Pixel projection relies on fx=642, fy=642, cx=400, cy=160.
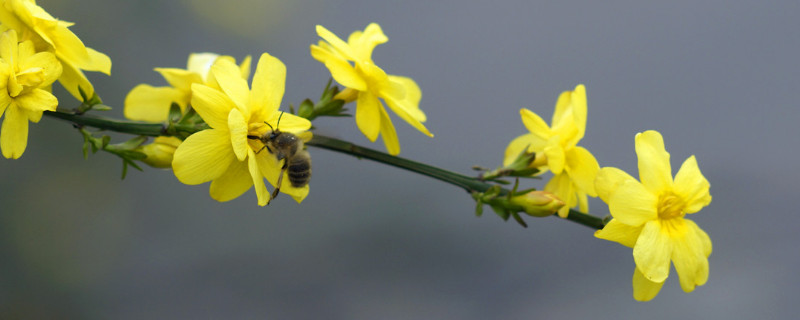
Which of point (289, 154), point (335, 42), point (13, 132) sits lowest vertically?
point (13, 132)

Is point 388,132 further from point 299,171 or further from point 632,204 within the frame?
point 632,204

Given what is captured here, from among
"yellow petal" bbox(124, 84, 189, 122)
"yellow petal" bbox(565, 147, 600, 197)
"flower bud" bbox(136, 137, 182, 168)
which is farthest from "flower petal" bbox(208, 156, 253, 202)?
"yellow petal" bbox(565, 147, 600, 197)

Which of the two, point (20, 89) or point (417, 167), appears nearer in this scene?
point (20, 89)

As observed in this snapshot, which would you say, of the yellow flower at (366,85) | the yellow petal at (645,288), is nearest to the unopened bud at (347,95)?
the yellow flower at (366,85)

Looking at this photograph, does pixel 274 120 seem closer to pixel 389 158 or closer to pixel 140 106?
pixel 389 158

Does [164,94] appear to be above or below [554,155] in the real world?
below

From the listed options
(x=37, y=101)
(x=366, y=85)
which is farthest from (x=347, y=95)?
(x=37, y=101)

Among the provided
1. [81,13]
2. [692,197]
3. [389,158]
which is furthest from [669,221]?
[81,13]
